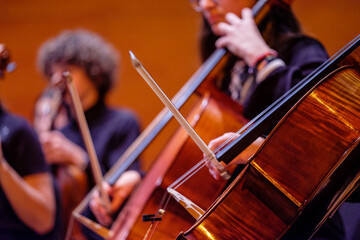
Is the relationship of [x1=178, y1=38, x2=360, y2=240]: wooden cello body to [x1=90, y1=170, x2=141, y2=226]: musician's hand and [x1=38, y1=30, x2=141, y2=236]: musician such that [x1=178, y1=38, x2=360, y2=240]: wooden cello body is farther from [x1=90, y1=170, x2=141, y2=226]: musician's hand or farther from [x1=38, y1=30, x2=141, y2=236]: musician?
[x1=38, y1=30, x2=141, y2=236]: musician

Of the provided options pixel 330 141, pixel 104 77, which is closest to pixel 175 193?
pixel 330 141

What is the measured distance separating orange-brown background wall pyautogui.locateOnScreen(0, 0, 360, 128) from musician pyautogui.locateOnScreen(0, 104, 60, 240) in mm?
1032

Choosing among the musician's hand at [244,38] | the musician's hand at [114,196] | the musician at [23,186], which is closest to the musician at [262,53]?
the musician's hand at [244,38]

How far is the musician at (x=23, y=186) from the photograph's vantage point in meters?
0.97

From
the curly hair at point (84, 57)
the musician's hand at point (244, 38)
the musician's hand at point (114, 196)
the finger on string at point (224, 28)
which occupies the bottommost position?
the musician's hand at point (114, 196)

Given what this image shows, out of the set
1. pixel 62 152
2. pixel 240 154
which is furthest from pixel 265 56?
pixel 62 152

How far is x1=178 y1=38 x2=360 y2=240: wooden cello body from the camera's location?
0.45 meters

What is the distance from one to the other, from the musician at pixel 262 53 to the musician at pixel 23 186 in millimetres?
508

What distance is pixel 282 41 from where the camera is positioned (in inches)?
31.5

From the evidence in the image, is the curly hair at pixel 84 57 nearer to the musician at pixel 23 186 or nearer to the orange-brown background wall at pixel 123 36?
the musician at pixel 23 186

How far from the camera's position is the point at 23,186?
967 millimetres

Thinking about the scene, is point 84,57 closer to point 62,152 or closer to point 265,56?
point 62,152

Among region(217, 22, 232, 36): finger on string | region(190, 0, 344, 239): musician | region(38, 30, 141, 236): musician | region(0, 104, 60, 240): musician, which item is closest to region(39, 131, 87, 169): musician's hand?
region(38, 30, 141, 236): musician

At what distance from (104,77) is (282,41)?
0.79m
